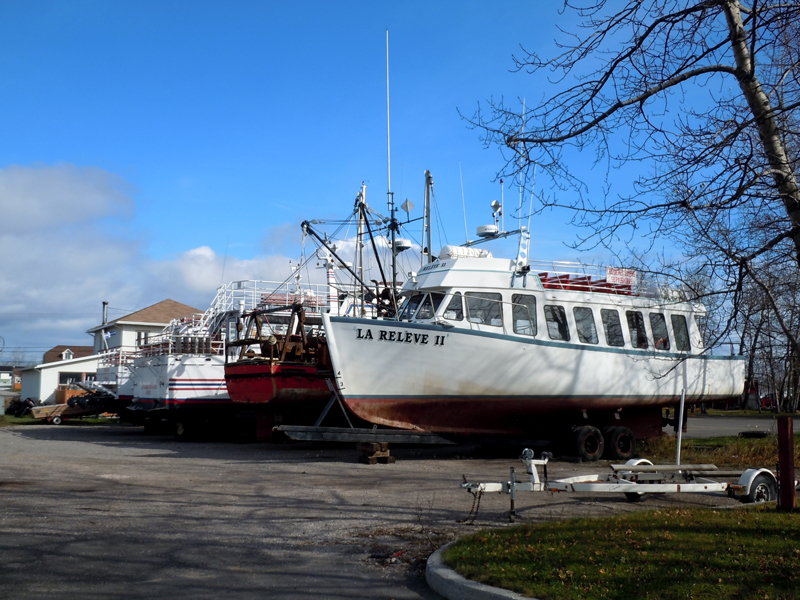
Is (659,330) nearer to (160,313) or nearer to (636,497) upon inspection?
(636,497)

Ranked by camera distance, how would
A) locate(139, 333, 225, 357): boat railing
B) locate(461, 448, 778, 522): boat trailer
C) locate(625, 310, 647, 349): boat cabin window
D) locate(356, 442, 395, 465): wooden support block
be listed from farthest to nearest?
1. locate(139, 333, 225, 357): boat railing
2. locate(625, 310, 647, 349): boat cabin window
3. locate(356, 442, 395, 465): wooden support block
4. locate(461, 448, 778, 522): boat trailer

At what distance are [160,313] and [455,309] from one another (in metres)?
40.9

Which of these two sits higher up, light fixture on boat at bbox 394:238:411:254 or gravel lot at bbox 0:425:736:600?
light fixture on boat at bbox 394:238:411:254

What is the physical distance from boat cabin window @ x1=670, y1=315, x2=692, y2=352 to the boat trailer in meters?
7.84

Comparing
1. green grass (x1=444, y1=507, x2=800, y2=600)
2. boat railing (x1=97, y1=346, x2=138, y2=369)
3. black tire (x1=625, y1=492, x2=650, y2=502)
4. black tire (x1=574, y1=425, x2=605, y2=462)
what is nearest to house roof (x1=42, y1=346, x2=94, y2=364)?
boat railing (x1=97, y1=346, x2=138, y2=369)

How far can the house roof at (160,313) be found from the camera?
49.7m

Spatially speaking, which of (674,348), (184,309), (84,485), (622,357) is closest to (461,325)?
(622,357)

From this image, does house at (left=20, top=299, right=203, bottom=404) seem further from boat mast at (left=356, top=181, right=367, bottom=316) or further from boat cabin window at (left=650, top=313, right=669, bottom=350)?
boat cabin window at (left=650, top=313, right=669, bottom=350)

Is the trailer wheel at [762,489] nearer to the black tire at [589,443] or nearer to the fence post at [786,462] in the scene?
the fence post at [786,462]

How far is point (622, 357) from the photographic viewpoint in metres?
16.6

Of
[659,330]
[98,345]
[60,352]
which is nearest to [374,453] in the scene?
[659,330]

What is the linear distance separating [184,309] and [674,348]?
137 feet

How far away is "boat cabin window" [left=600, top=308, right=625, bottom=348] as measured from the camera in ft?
54.2

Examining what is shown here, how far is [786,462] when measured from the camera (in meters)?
7.73
